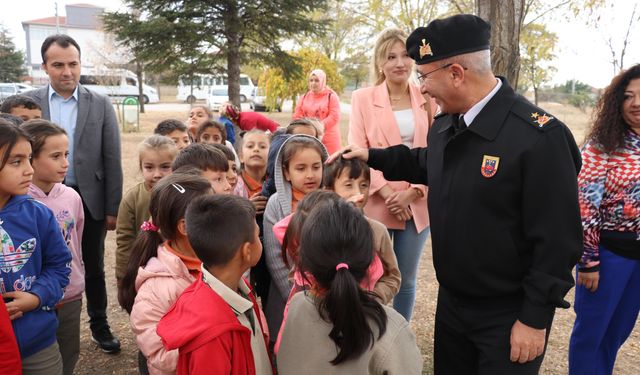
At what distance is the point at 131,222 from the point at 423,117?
1994 millimetres

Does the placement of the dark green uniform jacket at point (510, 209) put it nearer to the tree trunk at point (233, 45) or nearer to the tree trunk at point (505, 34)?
the tree trunk at point (505, 34)

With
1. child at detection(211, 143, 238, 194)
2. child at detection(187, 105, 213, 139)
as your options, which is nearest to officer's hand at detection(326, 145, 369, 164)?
child at detection(211, 143, 238, 194)

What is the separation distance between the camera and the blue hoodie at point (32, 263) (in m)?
2.06

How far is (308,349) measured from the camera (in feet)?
5.32

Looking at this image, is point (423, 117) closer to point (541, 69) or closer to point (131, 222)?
point (131, 222)

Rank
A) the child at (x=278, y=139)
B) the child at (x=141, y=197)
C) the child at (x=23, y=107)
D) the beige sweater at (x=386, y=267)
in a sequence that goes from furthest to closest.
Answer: the child at (x=23, y=107), the child at (x=278, y=139), the child at (x=141, y=197), the beige sweater at (x=386, y=267)

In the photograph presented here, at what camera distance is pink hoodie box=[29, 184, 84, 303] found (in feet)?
8.73

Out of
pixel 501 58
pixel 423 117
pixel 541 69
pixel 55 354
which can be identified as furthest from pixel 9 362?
pixel 541 69

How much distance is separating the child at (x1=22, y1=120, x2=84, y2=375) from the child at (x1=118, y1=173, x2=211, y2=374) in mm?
526

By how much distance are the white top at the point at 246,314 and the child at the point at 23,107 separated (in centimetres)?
243


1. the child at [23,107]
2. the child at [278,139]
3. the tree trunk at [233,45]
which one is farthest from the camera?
the tree trunk at [233,45]

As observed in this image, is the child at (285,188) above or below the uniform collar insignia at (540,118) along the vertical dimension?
below

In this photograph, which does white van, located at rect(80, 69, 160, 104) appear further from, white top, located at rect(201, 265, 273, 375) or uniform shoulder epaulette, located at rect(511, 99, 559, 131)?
uniform shoulder epaulette, located at rect(511, 99, 559, 131)

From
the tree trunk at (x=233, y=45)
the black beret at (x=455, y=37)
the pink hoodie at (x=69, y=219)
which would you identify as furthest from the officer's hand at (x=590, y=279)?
the tree trunk at (x=233, y=45)
